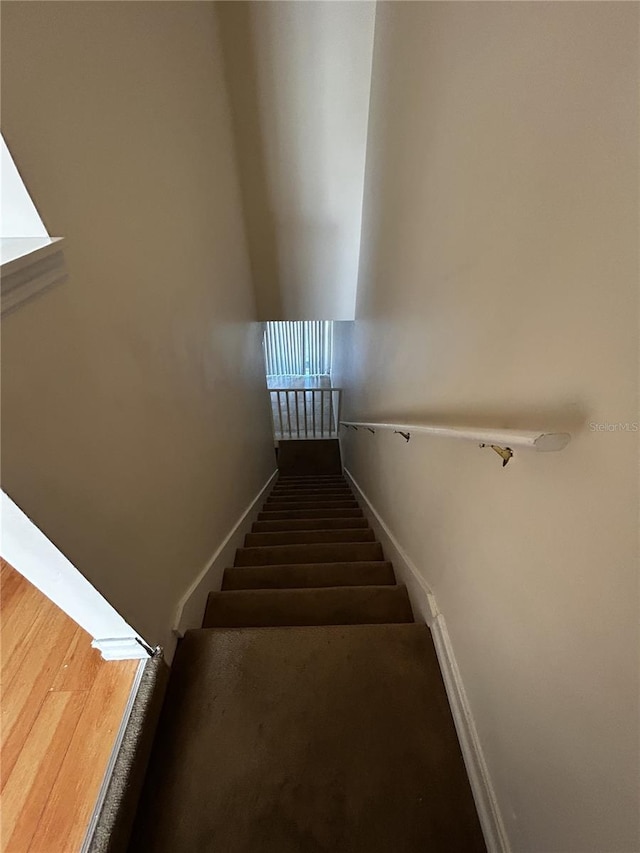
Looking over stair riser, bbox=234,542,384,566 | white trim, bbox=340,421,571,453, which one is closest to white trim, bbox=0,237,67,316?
white trim, bbox=340,421,571,453

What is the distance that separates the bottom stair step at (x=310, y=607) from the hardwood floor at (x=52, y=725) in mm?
476

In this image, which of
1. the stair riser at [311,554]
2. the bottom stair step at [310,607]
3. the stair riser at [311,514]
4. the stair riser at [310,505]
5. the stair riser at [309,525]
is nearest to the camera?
the bottom stair step at [310,607]

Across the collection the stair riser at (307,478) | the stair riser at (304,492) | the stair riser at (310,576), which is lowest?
the stair riser at (310,576)

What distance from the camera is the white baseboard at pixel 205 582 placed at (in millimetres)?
1448

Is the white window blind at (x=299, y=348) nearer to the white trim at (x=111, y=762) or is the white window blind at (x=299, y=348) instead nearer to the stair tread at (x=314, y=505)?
the stair tread at (x=314, y=505)

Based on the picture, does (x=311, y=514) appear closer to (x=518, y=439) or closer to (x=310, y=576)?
(x=310, y=576)

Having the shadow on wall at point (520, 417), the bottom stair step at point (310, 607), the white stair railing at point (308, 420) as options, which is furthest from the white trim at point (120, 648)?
the white stair railing at point (308, 420)

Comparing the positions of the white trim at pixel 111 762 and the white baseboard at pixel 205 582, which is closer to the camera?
the white trim at pixel 111 762

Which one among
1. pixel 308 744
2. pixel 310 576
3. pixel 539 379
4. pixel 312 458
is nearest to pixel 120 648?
pixel 308 744

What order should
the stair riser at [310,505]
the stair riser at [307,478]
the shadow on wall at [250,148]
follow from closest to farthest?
the shadow on wall at [250,148] < the stair riser at [310,505] < the stair riser at [307,478]

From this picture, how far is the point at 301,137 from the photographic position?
105 inches

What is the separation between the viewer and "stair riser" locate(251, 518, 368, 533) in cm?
294

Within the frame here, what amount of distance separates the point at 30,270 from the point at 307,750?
1.37 meters

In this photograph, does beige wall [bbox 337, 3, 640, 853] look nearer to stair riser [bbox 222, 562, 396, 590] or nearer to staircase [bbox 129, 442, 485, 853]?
staircase [bbox 129, 442, 485, 853]
